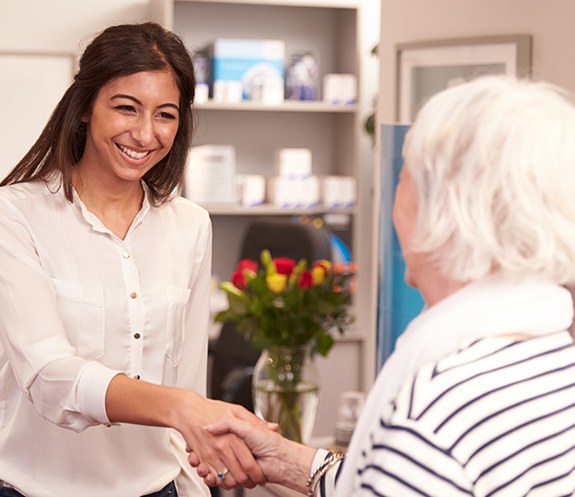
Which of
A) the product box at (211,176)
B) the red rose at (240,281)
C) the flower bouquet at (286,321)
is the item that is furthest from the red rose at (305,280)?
the product box at (211,176)

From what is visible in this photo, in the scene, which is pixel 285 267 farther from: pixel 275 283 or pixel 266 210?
pixel 266 210

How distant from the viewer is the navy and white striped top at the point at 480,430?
1.14 m

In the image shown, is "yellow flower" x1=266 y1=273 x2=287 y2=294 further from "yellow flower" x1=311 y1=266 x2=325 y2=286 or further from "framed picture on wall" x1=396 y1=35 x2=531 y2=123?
"framed picture on wall" x1=396 y1=35 x2=531 y2=123

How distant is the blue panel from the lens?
2.32 meters

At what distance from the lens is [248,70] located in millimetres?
5543

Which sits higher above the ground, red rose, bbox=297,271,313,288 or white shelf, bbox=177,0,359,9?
white shelf, bbox=177,0,359,9

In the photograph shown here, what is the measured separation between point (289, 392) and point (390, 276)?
62 cm

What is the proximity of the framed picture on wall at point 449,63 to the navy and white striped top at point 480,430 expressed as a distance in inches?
56.9

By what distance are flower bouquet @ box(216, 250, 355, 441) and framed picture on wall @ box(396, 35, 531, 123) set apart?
557mm

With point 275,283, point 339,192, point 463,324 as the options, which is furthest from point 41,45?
point 463,324

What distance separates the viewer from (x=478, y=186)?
1.19 m

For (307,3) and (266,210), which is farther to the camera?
(266,210)

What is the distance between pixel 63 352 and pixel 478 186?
95 cm

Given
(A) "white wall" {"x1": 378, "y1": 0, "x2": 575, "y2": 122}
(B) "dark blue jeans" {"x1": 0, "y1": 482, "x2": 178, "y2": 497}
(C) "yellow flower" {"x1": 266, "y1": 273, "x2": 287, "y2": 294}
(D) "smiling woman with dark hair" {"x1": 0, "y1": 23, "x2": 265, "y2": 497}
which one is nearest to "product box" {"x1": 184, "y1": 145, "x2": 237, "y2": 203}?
(A) "white wall" {"x1": 378, "y1": 0, "x2": 575, "y2": 122}
